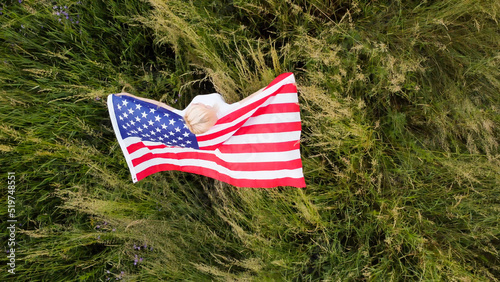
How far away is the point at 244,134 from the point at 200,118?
0.32 meters

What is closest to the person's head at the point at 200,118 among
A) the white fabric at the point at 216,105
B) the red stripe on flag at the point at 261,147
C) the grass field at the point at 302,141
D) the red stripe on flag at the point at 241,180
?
the white fabric at the point at 216,105

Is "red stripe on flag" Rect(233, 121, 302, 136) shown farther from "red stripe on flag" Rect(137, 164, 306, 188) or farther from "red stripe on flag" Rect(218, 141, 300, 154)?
"red stripe on flag" Rect(137, 164, 306, 188)

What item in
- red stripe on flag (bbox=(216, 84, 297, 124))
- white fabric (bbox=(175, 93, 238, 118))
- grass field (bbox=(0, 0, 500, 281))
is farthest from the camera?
grass field (bbox=(0, 0, 500, 281))

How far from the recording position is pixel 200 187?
321cm

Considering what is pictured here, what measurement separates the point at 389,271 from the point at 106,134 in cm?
282

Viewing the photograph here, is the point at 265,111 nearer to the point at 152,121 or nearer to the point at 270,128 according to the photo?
the point at 270,128

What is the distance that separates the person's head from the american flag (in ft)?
0.13

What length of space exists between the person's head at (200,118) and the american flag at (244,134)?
40mm

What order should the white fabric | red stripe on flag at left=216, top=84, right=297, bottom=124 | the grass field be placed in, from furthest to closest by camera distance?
the grass field < the white fabric < red stripe on flag at left=216, top=84, right=297, bottom=124

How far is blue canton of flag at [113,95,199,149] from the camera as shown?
218 centimetres

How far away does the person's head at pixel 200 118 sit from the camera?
2.15 metres

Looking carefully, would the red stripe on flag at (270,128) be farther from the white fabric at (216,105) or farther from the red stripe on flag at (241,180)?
the red stripe on flag at (241,180)

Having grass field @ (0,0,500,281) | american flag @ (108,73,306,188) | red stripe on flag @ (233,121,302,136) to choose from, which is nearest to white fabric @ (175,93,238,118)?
american flag @ (108,73,306,188)

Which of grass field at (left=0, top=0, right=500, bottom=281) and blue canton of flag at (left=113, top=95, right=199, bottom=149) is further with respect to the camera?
grass field at (left=0, top=0, right=500, bottom=281)
